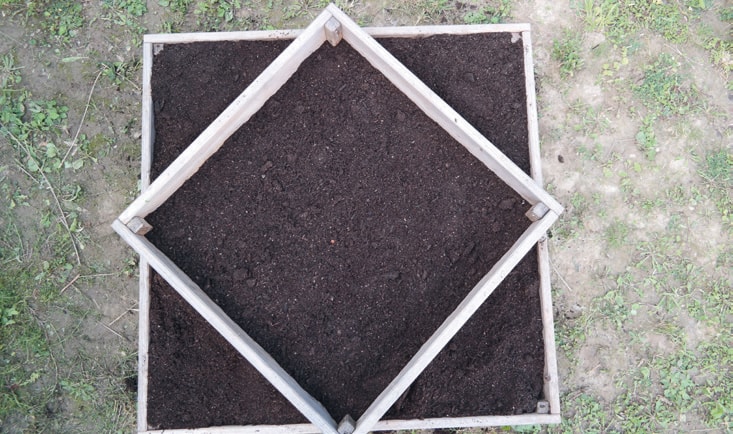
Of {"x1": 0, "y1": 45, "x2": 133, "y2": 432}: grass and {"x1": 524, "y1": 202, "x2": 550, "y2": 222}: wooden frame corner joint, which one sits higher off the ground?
{"x1": 0, "y1": 45, "x2": 133, "y2": 432}: grass

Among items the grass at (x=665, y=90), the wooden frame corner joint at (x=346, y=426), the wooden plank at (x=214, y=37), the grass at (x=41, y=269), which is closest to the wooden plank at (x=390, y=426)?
the wooden frame corner joint at (x=346, y=426)

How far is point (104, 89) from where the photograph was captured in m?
3.02

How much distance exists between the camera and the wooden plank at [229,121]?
2.26 metres

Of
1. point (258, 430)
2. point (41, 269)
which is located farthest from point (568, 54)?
point (41, 269)

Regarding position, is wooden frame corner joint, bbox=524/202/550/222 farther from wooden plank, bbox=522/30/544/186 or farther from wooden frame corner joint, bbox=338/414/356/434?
wooden frame corner joint, bbox=338/414/356/434

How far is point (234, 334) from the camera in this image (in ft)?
7.17

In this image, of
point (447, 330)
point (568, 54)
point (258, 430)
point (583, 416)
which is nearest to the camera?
point (447, 330)

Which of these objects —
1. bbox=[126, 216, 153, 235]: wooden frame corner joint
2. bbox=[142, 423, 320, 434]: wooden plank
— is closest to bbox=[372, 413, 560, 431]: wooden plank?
bbox=[142, 423, 320, 434]: wooden plank

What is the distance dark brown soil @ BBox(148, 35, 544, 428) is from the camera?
242 cm

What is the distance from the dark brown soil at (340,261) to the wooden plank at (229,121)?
56 millimetres

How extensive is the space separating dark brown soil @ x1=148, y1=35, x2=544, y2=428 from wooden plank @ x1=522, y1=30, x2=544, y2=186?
0.21 meters

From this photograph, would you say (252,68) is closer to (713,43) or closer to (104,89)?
(104,89)

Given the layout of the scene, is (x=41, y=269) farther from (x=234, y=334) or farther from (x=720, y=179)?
(x=720, y=179)

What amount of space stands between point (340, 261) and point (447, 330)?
0.62m
